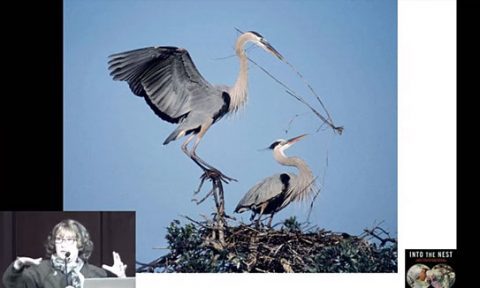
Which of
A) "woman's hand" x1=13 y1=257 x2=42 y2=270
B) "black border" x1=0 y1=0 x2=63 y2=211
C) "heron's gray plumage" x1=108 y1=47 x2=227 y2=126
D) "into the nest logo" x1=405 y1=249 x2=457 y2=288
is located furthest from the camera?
"heron's gray plumage" x1=108 y1=47 x2=227 y2=126

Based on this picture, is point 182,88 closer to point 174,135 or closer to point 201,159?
point 174,135

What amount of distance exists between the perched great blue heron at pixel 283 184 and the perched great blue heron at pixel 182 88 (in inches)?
8.3

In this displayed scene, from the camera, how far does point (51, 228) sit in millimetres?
2672

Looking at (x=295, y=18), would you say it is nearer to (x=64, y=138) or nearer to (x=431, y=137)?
(x=431, y=137)

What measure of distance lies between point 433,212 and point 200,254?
1.37 m

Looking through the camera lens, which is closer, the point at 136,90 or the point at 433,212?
the point at 433,212

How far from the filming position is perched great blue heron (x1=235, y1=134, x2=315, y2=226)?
4289mm

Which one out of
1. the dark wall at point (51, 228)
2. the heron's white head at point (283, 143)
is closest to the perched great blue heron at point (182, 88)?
the heron's white head at point (283, 143)

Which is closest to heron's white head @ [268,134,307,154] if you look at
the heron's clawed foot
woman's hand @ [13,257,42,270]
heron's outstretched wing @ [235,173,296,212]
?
heron's outstretched wing @ [235,173,296,212]

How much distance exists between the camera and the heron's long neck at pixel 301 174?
169 inches

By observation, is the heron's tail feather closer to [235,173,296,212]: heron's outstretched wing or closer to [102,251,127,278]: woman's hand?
[235,173,296,212]: heron's outstretched wing

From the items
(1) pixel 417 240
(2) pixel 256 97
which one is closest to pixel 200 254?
(2) pixel 256 97

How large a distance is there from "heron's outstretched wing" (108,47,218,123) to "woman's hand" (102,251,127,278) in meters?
1.72

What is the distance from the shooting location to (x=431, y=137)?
13.4ft
